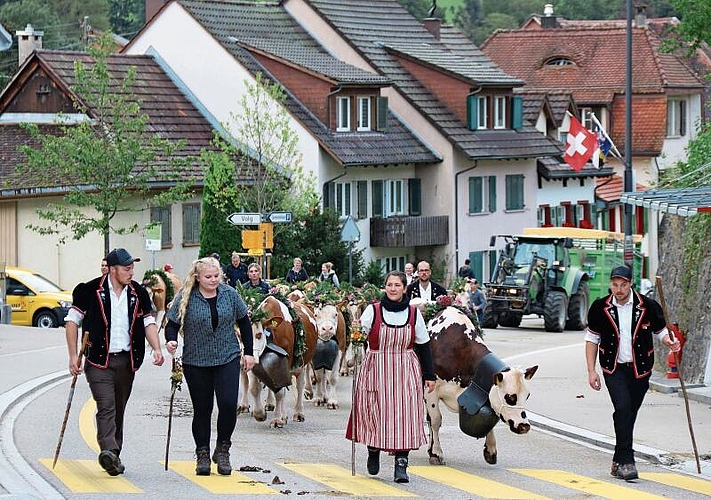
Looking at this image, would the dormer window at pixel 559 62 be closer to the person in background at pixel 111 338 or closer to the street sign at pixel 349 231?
the street sign at pixel 349 231

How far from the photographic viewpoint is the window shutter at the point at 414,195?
5928 cm

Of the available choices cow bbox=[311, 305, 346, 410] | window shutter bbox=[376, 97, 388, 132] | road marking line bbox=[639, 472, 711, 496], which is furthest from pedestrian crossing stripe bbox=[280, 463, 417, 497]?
window shutter bbox=[376, 97, 388, 132]

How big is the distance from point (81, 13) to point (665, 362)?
85846mm

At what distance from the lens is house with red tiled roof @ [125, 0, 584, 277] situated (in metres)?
55.1

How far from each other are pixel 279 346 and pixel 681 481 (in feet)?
17.9

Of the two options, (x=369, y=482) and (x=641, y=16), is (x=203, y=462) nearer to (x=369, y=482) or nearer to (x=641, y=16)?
(x=369, y=482)

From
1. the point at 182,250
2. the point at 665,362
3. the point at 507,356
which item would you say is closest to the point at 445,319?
the point at 665,362

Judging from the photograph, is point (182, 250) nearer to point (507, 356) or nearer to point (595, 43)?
point (507, 356)

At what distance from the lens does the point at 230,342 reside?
535 inches

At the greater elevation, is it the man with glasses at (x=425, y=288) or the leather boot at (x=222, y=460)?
the man with glasses at (x=425, y=288)

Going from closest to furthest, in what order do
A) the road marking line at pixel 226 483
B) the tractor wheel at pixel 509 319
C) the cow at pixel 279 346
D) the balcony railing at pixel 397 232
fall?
the road marking line at pixel 226 483 → the cow at pixel 279 346 → the tractor wheel at pixel 509 319 → the balcony railing at pixel 397 232

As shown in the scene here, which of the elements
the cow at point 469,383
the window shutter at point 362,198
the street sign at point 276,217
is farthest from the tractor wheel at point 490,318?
the cow at point 469,383

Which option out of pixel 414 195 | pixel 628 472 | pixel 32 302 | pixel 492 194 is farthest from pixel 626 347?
pixel 492 194

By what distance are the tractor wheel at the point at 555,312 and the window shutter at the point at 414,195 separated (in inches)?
709
